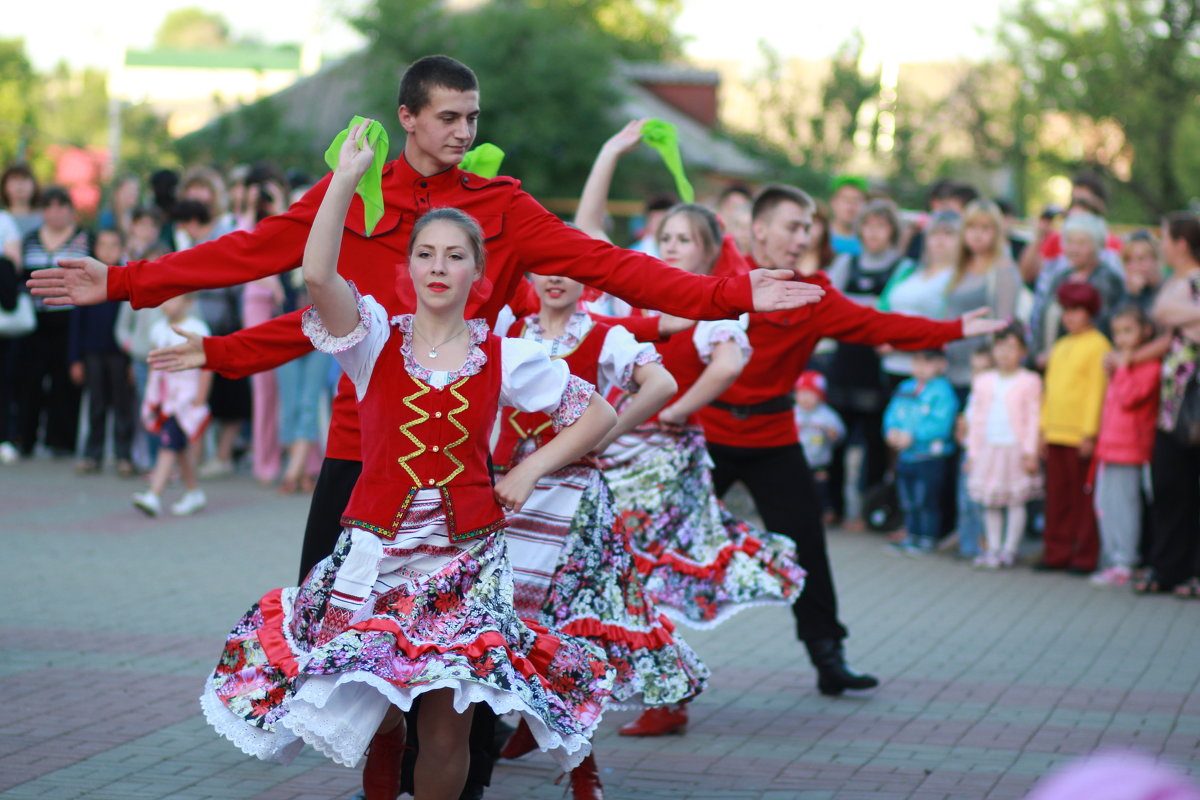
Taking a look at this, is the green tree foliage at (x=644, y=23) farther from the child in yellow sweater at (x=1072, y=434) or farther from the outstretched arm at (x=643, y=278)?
the outstretched arm at (x=643, y=278)

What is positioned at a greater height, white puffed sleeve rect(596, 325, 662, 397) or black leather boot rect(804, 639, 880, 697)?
white puffed sleeve rect(596, 325, 662, 397)

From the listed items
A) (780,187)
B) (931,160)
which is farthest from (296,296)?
(931,160)

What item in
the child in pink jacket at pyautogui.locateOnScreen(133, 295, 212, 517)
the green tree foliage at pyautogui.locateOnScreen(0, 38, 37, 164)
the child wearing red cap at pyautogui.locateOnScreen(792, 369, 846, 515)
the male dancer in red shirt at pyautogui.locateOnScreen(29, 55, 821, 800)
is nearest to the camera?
the male dancer in red shirt at pyautogui.locateOnScreen(29, 55, 821, 800)

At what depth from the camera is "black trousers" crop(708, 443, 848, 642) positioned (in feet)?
21.0

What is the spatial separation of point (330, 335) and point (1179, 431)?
614 centimetres

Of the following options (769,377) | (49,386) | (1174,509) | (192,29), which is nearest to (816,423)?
(1174,509)

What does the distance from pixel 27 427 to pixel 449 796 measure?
35.4 ft

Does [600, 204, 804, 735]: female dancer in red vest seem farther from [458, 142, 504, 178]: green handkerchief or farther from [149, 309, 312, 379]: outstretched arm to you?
[149, 309, 312, 379]: outstretched arm

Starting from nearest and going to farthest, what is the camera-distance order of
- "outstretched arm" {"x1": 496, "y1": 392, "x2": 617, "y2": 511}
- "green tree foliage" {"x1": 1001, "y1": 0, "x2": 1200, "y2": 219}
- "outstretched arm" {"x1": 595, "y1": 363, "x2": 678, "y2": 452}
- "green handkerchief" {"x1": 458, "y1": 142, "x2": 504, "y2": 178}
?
"outstretched arm" {"x1": 496, "y1": 392, "x2": 617, "y2": 511} < "outstretched arm" {"x1": 595, "y1": 363, "x2": 678, "y2": 452} < "green handkerchief" {"x1": 458, "y1": 142, "x2": 504, "y2": 178} < "green tree foliage" {"x1": 1001, "y1": 0, "x2": 1200, "y2": 219}

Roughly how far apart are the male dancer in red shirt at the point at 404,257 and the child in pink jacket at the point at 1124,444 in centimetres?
578

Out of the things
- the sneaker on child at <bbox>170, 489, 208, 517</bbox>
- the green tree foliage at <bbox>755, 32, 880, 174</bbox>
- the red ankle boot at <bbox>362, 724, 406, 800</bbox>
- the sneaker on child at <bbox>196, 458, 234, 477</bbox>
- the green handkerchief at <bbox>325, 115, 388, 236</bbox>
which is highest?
the green tree foliage at <bbox>755, 32, 880, 174</bbox>

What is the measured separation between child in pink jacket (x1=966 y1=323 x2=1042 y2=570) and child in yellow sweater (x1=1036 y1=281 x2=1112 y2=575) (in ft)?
0.41

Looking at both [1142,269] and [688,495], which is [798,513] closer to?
[688,495]

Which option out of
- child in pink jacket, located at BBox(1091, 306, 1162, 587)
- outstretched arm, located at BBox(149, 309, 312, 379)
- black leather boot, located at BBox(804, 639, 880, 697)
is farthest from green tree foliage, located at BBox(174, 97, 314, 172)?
outstretched arm, located at BBox(149, 309, 312, 379)
